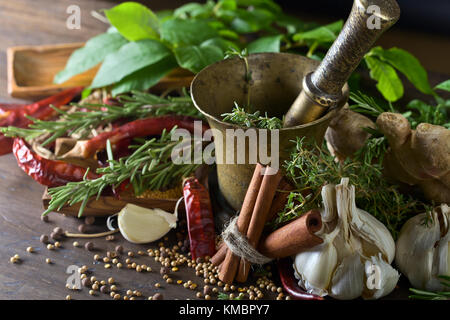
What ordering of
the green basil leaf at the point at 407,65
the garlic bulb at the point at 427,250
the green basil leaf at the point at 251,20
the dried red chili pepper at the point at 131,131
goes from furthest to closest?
the green basil leaf at the point at 251,20 < the green basil leaf at the point at 407,65 < the dried red chili pepper at the point at 131,131 < the garlic bulb at the point at 427,250

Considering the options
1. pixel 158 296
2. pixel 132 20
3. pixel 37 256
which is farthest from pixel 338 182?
pixel 132 20

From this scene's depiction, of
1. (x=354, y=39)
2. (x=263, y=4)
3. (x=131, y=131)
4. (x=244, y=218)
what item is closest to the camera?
(x=354, y=39)

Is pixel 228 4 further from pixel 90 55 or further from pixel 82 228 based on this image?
pixel 82 228

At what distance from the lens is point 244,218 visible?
96 centimetres

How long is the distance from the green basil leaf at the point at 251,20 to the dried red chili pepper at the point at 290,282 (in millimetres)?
777

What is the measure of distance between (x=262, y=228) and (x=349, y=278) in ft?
0.58

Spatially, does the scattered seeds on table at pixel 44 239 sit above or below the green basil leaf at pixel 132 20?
below

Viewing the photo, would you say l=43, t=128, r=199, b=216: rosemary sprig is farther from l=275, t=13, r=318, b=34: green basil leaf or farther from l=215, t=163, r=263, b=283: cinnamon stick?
l=275, t=13, r=318, b=34: green basil leaf

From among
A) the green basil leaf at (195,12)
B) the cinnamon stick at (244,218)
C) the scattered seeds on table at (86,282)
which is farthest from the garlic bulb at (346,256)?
the green basil leaf at (195,12)

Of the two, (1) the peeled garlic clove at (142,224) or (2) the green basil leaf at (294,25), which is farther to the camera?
(2) the green basil leaf at (294,25)

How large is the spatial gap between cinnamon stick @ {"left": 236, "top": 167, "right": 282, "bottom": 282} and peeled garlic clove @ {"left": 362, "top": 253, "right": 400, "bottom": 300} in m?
0.20

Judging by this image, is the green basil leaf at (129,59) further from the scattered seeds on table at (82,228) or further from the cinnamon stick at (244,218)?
the cinnamon stick at (244,218)

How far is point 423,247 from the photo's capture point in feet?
3.11

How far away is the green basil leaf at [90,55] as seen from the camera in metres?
1.38
